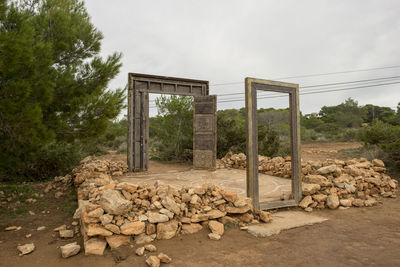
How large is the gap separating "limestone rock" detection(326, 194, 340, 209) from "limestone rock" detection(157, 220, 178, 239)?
114 inches

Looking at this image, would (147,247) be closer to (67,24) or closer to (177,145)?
(67,24)

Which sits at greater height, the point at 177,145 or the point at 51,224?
the point at 177,145

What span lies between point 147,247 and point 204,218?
924 millimetres

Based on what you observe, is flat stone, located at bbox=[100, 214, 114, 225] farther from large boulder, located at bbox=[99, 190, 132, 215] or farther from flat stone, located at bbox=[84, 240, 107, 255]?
flat stone, located at bbox=[84, 240, 107, 255]

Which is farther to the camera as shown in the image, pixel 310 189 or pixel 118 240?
pixel 310 189

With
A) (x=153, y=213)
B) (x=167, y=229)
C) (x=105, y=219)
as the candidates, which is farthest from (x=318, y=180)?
(x=105, y=219)

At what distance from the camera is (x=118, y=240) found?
2.93m

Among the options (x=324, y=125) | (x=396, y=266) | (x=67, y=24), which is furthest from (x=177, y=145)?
(x=324, y=125)

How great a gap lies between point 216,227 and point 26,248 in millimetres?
2270

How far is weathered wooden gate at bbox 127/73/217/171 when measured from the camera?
7562 millimetres

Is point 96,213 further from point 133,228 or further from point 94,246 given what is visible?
point 133,228

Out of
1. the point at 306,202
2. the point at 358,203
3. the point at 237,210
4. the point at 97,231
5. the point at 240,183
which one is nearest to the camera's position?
the point at 97,231

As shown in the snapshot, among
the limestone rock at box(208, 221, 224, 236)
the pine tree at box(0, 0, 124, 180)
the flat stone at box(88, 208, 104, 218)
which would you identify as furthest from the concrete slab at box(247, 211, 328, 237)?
the pine tree at box(0, 0, 124, 180)

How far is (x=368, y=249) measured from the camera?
115 inches
